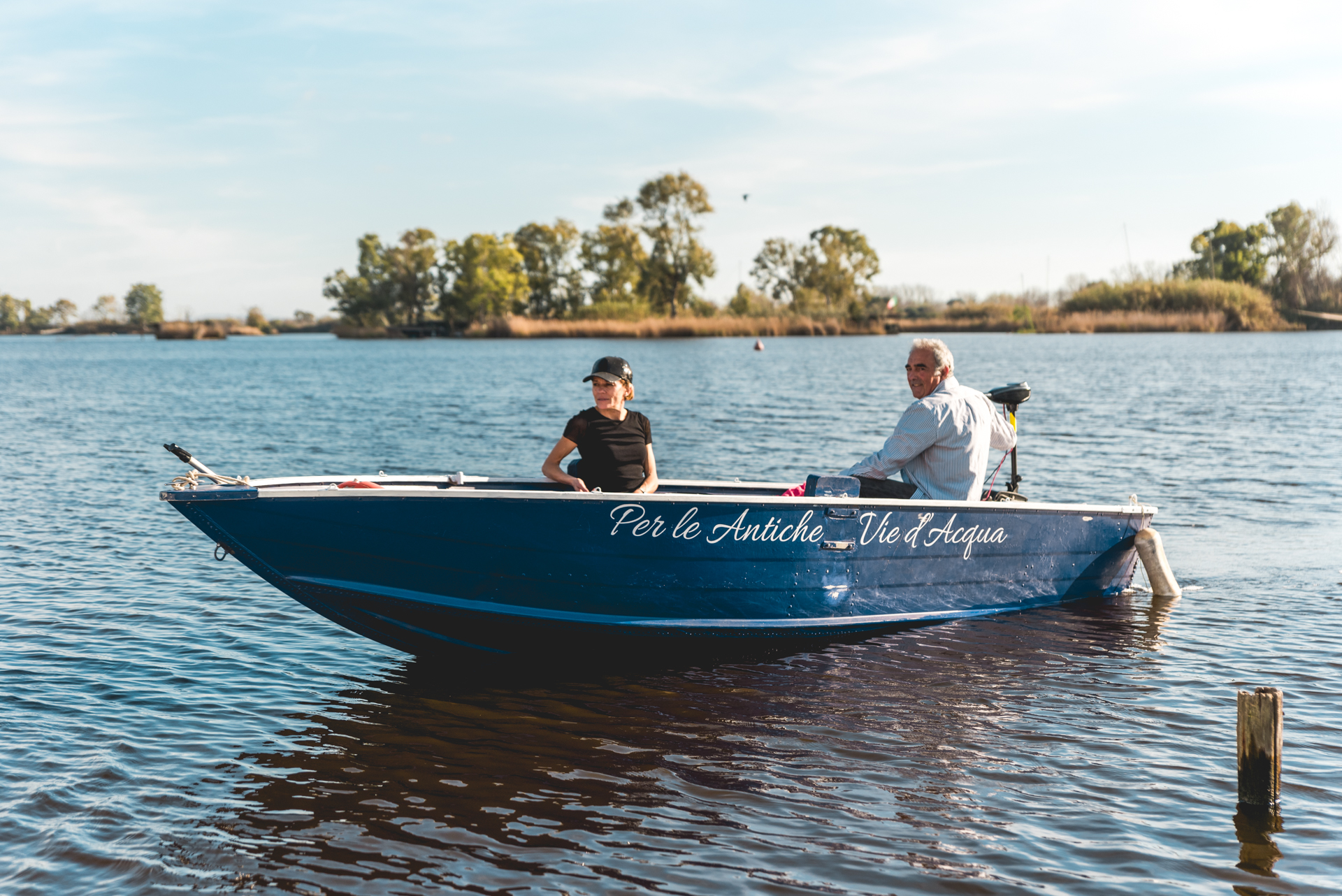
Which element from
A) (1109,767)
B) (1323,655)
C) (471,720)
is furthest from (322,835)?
(1323,655)

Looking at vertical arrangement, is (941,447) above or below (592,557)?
above

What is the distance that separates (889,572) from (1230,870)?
119 inches

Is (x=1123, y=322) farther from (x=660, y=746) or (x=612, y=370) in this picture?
(x=660, y=746)

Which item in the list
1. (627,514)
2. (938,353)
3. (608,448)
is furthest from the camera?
(938,353)

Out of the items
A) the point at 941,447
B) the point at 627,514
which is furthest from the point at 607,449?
the point at 941,447

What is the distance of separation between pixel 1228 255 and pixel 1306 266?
11.7 metres

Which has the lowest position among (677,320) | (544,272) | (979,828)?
(979,828)

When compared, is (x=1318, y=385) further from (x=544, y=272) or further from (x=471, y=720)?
(x=544, y=272)

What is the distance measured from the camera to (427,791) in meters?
5.04

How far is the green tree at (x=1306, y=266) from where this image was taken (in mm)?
83312

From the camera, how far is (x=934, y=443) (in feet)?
23.2

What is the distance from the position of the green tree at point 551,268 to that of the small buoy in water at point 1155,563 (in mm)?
100358

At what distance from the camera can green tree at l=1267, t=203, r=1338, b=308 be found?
273 ft

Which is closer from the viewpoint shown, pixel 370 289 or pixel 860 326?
pixel 860 326
